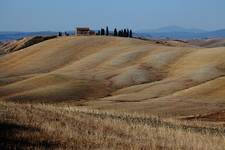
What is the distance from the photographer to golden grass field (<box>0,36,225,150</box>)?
50.8 feet

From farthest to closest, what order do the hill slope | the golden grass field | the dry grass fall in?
1. the hill slope
2. the golden grass field
3. the dry grass

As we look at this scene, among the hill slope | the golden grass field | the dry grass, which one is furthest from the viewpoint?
the hill slope

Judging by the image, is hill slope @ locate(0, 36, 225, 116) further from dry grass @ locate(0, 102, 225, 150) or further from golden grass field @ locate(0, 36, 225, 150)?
dry grass @ locate(0, 102, 225, 150)

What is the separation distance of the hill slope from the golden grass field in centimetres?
10

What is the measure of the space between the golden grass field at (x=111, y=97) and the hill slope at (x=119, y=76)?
10cm

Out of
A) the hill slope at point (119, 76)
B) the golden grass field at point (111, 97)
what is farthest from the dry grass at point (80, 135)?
the hill slope at point (119, 76)

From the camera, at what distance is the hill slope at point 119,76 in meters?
54.5

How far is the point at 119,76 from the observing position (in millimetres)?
78875

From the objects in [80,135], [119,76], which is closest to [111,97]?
[119,76]

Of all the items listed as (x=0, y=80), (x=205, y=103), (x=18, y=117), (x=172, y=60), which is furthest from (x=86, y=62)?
(x=18, y=117)

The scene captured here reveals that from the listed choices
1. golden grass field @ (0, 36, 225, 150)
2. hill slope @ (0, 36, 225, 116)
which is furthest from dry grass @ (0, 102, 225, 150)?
hill slope @ (0, 36, 225, 116)

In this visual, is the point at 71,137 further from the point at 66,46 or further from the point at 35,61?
the point at 66,46

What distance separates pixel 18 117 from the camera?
1786 centimetres

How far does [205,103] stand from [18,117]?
1375 inches
